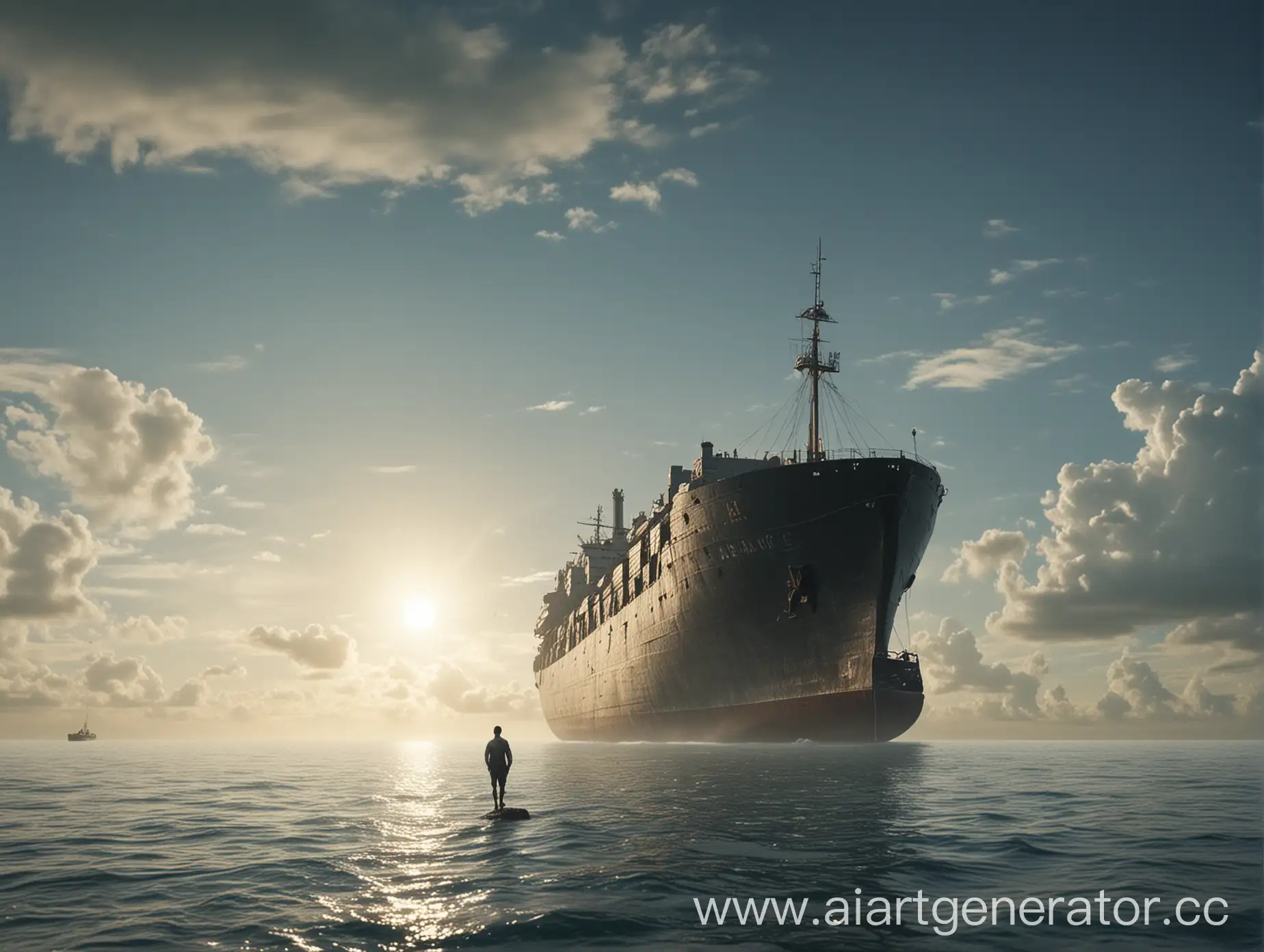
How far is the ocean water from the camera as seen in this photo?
9344 mm

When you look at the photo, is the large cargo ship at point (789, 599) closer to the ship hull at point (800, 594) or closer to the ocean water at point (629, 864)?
the ship hull at point (800, 594)

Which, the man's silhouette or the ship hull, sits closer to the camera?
the man's silhouette

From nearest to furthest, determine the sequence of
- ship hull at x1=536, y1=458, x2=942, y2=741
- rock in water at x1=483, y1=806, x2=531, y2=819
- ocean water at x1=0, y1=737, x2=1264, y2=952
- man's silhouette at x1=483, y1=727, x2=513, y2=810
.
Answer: ocean water at x1=0, y1=737, x2=1264, y2=952 < rock in water at x1=483, y1=806, x2=531, y2=819 < man's silhouette at x1=483, y1=727, x2=513, y2=810 < ship hull at x1=536, y1=458, x2=942, y2=741

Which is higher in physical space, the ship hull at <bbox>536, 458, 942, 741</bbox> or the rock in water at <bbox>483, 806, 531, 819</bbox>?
the ship hull at <bbox>536, 458, 942, 741</bbox>

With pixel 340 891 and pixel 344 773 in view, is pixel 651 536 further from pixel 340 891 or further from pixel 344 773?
pixel 340 891

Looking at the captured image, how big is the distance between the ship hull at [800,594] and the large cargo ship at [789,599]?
0.20ft

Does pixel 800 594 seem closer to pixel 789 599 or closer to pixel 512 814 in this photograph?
pixel 789 599

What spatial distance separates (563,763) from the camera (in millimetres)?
41562

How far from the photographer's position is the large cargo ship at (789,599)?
1471 inches

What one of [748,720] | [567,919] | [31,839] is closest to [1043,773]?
[748,720]

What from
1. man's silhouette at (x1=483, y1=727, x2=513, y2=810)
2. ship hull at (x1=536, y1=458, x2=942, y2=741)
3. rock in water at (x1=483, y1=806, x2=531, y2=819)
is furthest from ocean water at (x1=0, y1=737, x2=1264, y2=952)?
ship hull at (x1=536, y1=458, x2=942, y2=741)

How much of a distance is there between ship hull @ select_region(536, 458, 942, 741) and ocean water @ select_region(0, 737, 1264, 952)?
10773mm

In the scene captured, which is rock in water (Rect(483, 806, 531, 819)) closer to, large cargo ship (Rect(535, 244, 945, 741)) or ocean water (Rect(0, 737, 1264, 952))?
ocean water (Rect(0, 737, 1264, 952))

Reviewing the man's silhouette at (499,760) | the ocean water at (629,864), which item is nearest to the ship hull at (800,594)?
the ocean water at (629,864)
